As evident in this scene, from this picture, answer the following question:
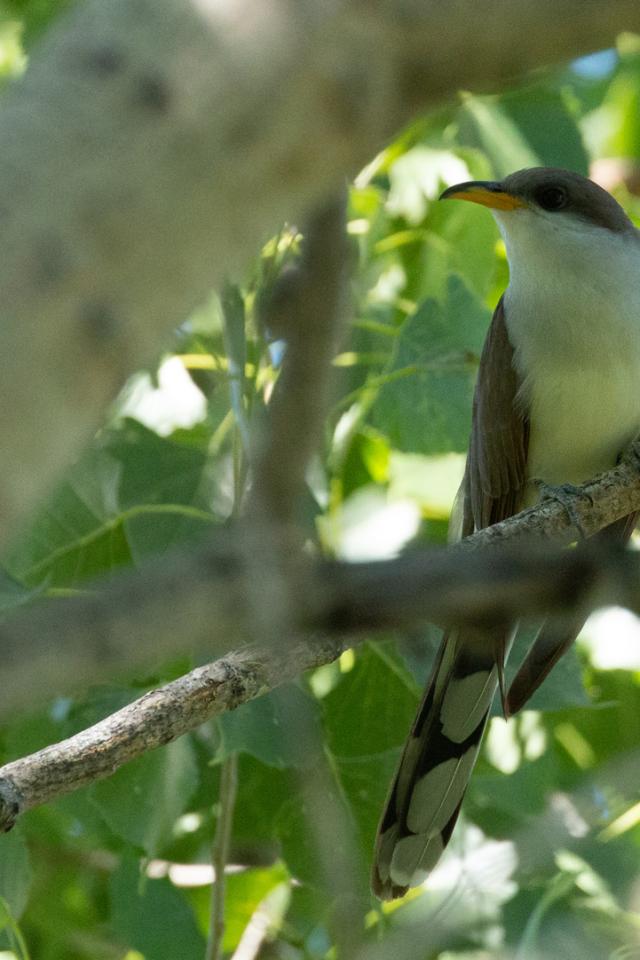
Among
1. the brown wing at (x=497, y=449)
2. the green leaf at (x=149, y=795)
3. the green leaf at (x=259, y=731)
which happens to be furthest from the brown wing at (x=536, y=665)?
the green leaf at (x=149, y=795)

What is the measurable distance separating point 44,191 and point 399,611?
0.34m

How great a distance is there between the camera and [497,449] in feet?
13.7

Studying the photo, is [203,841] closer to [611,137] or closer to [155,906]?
[155,906]

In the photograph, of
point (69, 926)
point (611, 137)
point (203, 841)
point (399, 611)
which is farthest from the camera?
point (611, 137)

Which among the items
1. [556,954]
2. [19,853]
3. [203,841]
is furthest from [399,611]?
[203,841]

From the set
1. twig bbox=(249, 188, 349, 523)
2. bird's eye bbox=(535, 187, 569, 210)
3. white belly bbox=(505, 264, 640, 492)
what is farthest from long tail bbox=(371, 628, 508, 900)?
twig bbox=(249, 188, 349, 523)

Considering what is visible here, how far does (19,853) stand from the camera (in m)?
2.91

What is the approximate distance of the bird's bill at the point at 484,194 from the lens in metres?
4.00

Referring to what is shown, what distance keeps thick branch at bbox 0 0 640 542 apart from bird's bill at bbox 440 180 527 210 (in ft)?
10.4

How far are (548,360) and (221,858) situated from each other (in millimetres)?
2036

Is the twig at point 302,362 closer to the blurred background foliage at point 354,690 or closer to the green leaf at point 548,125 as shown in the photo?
the blurred background foliage at point 354,690

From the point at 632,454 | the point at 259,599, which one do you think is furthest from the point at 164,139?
the point at 632,454

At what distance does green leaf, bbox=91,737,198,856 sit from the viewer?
315 centimetres

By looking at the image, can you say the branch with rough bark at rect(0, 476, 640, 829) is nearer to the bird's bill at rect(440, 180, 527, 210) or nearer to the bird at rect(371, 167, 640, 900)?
the bird at rect(371, 167, 640, 900)
